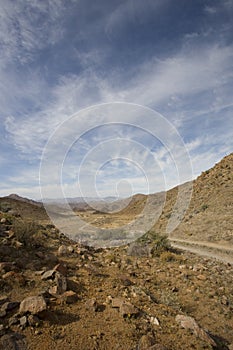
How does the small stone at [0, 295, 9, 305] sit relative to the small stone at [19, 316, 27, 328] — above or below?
above

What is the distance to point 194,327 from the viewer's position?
16.6 feet

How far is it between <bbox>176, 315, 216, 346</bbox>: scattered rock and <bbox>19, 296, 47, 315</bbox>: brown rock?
2971 mm

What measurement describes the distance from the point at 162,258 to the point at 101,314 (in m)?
6.34

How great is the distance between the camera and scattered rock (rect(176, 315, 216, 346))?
15.6ft

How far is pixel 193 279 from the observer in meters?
8.45

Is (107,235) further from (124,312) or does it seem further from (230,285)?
(124,312)

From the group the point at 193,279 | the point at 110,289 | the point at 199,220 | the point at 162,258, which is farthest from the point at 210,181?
the point at 110,289

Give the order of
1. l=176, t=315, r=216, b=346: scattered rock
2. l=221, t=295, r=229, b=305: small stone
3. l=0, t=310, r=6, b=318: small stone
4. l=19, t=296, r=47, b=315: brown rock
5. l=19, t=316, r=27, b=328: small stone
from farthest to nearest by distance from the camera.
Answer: l=221, t=295, r=229, b=305: small stone < l=176, t=315, r=216, b=346: scattered rock < l=19, t=296, r=47, b=315: brown rock < l=0, t=310, r=6, b=318: small stone < l=19, t=316, r=27, b=328: small stone

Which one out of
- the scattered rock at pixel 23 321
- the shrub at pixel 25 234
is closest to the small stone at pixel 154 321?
the scattered rock at pixel 23 321

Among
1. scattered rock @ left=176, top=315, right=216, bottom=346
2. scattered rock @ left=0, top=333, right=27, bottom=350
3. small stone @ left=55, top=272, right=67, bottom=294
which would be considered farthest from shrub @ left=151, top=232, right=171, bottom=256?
scattered rock @ left=0, top=333, right=27, bottom=350

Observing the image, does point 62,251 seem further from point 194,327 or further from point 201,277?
point 194,327

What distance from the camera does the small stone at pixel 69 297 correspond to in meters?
5.51

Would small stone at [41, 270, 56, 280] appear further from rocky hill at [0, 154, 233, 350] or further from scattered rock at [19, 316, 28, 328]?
scattered rock at [19, 316, 28, 328]

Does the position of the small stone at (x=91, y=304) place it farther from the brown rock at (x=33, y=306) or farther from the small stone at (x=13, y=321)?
the small stone at (x=13, y=321)
